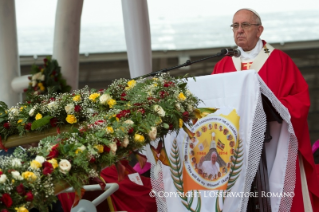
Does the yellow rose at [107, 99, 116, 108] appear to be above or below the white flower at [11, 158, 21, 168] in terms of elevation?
above

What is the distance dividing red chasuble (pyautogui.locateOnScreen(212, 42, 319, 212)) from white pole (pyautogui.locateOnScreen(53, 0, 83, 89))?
380cm

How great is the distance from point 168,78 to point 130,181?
1831mm

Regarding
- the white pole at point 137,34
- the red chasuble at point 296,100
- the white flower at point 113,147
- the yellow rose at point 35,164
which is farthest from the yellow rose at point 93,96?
the white pole at point 137,34

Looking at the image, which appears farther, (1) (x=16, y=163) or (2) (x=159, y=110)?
(2) (x=159, y=110)

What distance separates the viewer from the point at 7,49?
813cm

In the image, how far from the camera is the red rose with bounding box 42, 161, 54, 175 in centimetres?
295

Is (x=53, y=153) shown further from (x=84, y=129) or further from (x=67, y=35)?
(x=67, y=35)

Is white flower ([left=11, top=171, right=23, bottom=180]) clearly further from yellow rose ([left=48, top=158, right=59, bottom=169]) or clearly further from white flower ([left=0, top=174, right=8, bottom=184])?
yellow rose ([left=48, top=158, right=59, bottom=169])

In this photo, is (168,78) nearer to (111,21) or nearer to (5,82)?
(5,82)

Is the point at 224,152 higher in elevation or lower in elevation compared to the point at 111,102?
lower

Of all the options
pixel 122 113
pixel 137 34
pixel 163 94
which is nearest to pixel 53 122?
pixel 122 113

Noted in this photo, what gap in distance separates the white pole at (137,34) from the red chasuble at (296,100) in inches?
106

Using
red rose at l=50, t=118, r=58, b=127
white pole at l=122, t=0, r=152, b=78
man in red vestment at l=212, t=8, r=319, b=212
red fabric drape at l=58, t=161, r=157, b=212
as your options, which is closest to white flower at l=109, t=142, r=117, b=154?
red rose at l=50, t=118, r=58, b=127

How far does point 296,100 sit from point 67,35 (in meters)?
4.47
